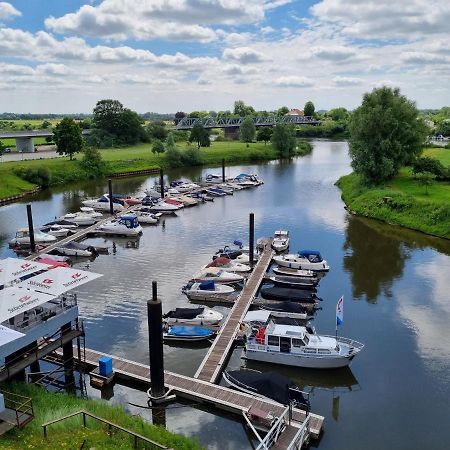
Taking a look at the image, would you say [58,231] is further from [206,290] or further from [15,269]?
[15,269]

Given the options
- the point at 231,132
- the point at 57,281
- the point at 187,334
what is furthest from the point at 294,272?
the point at 231,132

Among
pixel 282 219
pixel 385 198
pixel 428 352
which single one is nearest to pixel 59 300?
pixel 428 352

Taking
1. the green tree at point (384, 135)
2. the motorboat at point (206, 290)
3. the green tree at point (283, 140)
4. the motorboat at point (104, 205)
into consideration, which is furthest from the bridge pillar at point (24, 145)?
the motorboat at point (206, 290)

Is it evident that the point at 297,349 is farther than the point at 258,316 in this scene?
No

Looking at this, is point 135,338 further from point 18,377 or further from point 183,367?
point 18,377

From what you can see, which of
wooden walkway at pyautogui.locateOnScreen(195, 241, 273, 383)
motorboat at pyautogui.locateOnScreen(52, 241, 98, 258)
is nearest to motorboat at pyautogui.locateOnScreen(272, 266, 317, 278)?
wooden walkway at pyautogui.locateOnScreen(195, 241, 273, 383)

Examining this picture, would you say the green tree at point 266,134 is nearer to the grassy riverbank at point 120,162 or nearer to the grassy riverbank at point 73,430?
the grassy riverbank at point 120,162
